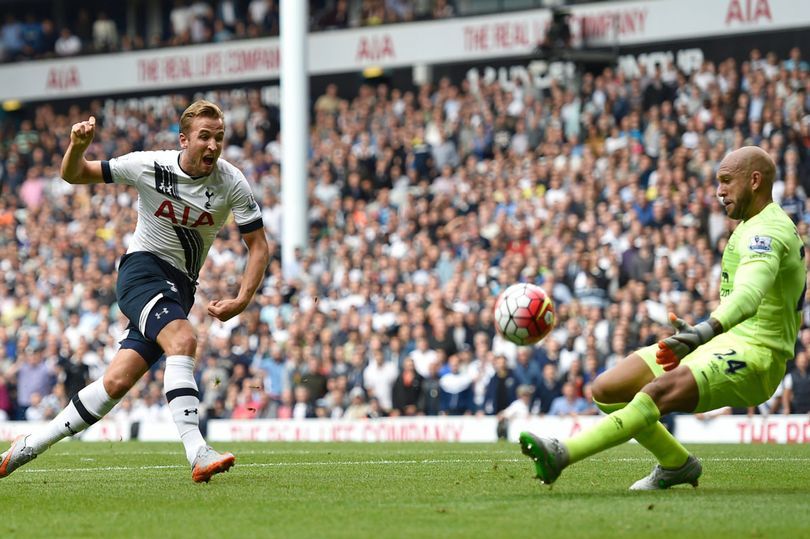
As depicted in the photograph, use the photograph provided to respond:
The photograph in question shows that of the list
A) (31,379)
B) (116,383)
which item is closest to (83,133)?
(116,383)

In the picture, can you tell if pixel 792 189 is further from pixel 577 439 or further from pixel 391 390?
pixel 577 439

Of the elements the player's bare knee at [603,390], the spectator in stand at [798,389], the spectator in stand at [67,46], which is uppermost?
the spectator in stand at [67,46]

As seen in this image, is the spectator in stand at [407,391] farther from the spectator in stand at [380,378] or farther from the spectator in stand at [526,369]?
the spectator in stand at [526,369]

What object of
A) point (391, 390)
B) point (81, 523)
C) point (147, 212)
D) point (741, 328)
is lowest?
point (391, 390)

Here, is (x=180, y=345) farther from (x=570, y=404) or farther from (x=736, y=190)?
(x=570, y=404)

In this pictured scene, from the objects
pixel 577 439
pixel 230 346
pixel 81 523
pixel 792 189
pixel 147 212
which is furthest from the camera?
pixel 230 346

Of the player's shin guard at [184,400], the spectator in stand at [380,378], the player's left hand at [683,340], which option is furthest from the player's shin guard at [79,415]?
the spectator in stand at [380,378]

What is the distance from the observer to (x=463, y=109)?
26031 millimetres

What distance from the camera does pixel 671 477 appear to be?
8375 millimetres

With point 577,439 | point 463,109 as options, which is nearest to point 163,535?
point 577,439

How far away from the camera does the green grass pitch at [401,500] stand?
648 cm

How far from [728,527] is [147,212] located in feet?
15.1

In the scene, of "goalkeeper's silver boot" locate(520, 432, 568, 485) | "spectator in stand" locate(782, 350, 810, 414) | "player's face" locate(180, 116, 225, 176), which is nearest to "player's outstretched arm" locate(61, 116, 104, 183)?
"player's face" locate(180, 116, 225, 176)

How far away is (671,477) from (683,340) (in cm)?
147
